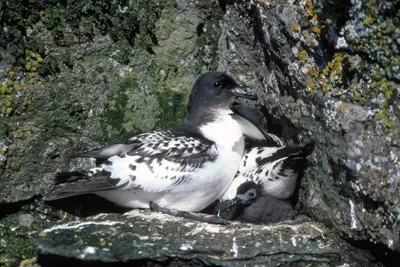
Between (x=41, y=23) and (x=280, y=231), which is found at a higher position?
(x=41, y=23)

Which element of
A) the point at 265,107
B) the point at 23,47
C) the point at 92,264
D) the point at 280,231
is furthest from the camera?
the point at 265,107

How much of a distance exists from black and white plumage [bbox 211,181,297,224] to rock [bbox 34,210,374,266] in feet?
0.66

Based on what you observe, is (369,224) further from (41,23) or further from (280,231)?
(41,23)

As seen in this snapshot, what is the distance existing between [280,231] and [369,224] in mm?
529

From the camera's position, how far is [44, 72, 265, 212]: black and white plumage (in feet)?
14.9

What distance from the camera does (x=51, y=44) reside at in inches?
186

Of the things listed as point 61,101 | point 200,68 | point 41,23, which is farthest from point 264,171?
point 41,23

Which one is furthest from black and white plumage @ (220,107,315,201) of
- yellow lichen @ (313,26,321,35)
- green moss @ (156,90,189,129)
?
yellow lichen @ (313,26,321,35)

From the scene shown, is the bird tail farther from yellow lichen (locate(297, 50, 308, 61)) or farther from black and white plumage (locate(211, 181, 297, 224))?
yellow lichen (locate(297, 50, 308, 61))

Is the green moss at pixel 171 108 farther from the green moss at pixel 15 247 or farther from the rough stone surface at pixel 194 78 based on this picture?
the green moss at pixel 15 247

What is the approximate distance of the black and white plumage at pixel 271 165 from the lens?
4562 millimetres

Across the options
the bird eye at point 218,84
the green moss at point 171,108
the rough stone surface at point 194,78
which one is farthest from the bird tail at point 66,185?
the bird eye at point 218,84

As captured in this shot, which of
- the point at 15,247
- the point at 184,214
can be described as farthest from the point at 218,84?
the point at 15,247

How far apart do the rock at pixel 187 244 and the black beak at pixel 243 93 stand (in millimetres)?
940
